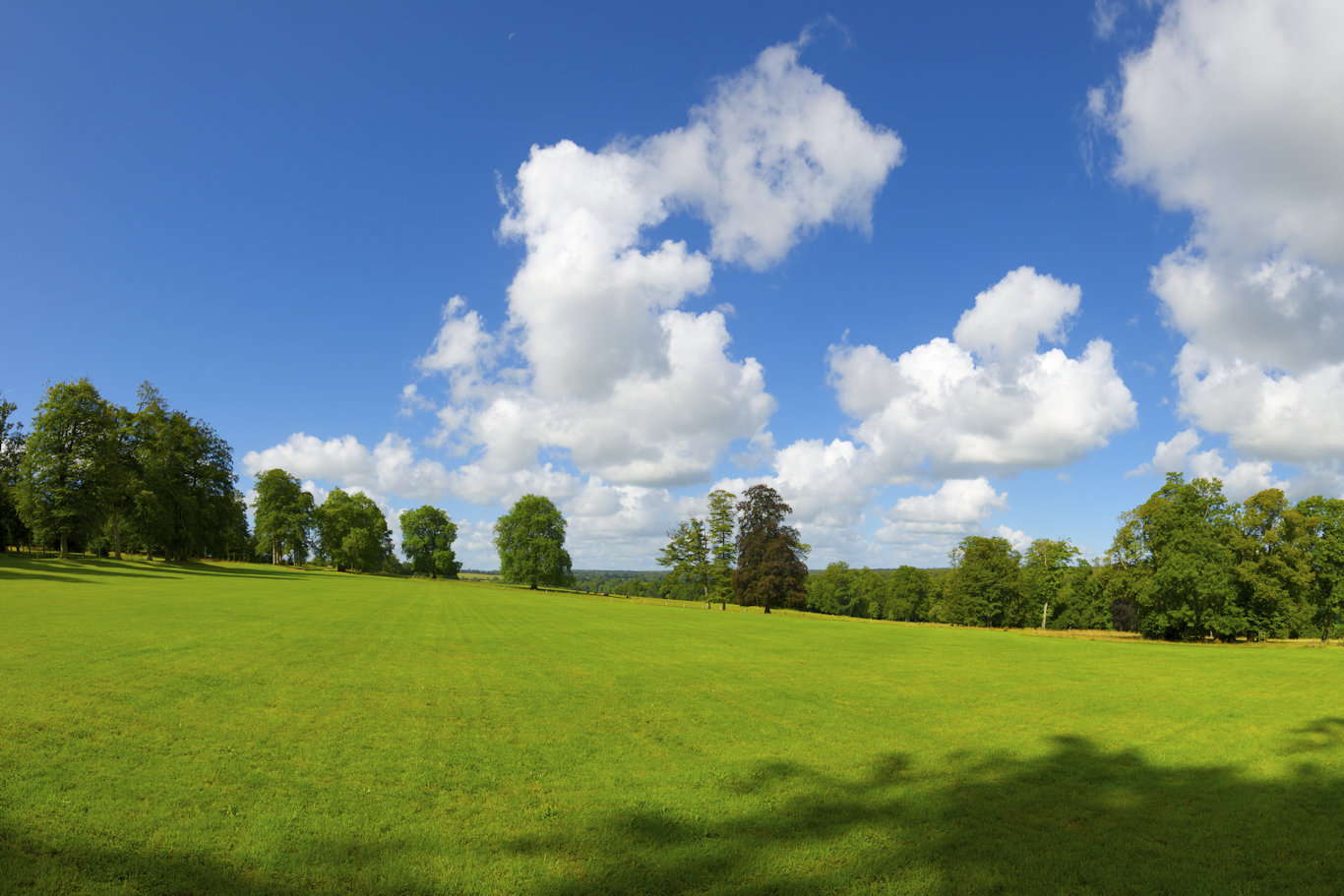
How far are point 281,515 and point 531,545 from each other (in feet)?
A: 138

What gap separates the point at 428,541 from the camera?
128500 millimetres

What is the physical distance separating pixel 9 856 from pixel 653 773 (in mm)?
6959

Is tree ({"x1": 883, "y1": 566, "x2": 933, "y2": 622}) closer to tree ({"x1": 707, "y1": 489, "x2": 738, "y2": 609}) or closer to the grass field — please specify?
tree ({"x1": 707, "y1": 489, "x2": 738, "y2": 609})

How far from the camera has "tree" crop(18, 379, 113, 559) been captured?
58.9 m

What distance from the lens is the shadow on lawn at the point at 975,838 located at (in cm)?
651

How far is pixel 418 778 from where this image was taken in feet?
29.1

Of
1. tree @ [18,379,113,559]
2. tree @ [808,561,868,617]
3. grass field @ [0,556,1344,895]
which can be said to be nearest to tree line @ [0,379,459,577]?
tree @ [18,379,113,559]

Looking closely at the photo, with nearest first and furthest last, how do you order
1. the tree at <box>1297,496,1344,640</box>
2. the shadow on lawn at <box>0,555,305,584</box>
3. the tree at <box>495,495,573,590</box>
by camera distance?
1. the shadow on lawn at <box>0,555,305,584</box>
2. the tree at <box>1297,496,1344,640</box>
3. the tree at <box>495,495,573,590</box>

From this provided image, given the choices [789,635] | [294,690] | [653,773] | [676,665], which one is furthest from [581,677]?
[789,635]

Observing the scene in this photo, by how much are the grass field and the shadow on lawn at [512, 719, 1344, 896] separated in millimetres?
41

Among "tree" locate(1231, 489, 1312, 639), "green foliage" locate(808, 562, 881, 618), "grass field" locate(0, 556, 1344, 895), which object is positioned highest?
"tree" locate(1231, 489, 1312, 639)

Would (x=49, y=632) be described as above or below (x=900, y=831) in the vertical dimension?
below

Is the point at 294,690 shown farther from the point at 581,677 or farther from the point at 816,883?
the point at 816,883

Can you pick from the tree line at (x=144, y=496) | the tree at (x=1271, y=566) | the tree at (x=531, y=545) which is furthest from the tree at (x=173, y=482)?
the tree at (x=1271, y=566)
